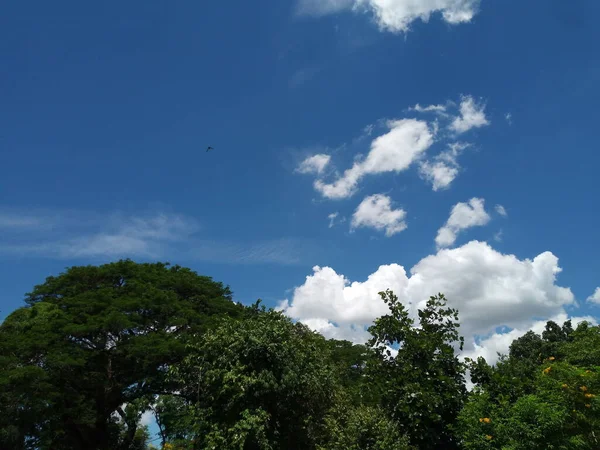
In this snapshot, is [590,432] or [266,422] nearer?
[590,432]

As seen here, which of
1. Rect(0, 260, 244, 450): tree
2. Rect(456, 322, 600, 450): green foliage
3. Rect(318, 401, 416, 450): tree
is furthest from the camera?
Rect(0, 260, 244, 450): tree

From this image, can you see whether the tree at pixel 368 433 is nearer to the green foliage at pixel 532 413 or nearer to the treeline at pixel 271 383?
the treeline at pixel 271 383

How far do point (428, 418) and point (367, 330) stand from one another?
280 cm

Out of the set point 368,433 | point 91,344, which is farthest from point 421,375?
point 91,344

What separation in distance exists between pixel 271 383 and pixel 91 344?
1341 centimetres

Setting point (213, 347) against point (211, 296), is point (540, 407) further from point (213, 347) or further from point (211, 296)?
point (211, 296)

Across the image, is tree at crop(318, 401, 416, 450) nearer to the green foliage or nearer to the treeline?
the treeline

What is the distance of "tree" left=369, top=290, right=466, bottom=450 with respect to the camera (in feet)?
39.7

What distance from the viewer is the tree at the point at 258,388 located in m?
13.0

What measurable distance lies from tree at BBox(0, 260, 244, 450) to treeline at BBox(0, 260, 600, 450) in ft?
0.21

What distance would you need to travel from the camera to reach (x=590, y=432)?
39.8 ft

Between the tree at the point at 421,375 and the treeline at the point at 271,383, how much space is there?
3cm

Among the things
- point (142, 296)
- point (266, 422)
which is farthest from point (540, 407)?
point (142, 296)

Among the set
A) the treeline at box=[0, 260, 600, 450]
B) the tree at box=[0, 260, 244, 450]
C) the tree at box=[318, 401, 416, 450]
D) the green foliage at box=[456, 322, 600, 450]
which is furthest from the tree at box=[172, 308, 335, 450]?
the tree at box=[0, 260, 244, 450]
